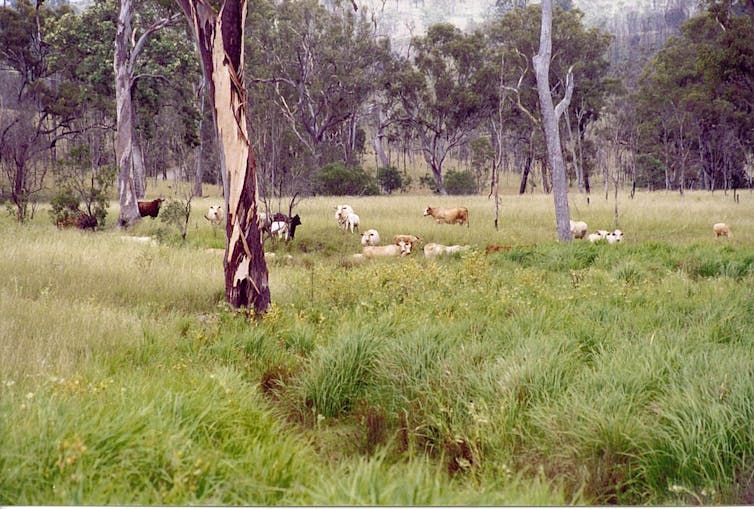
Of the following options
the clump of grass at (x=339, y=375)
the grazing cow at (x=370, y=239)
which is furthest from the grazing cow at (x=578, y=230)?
Answer: the clump of grass at (x=339, y=375)

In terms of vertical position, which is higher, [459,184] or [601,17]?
[601,17]

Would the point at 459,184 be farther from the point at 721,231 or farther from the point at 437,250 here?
the point at 437,250

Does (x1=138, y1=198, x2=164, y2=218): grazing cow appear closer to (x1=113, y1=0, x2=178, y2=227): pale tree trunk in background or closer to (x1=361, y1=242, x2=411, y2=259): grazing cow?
(x1=113, y1=0, x2=178, y2=227): pale tree trunk in background

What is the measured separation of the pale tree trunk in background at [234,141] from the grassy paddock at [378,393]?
1.21ft

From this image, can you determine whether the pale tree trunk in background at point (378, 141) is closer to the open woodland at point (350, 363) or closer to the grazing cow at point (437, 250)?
the open woodland at point (350, 363)

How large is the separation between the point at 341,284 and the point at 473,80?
1220 inches

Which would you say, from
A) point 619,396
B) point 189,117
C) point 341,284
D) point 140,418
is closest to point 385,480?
point 140,418

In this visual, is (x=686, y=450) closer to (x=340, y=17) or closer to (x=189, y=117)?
(x=189, y=117)

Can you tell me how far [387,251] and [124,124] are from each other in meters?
8.52

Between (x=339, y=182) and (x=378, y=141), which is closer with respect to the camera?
(x=339, y=182)

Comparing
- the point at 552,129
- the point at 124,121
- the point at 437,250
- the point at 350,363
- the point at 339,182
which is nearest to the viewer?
the point at 350,363

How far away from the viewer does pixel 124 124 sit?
15484mm

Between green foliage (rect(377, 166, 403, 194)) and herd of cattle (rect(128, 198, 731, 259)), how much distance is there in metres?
16.7

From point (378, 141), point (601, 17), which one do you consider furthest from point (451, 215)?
point (378, 141)
